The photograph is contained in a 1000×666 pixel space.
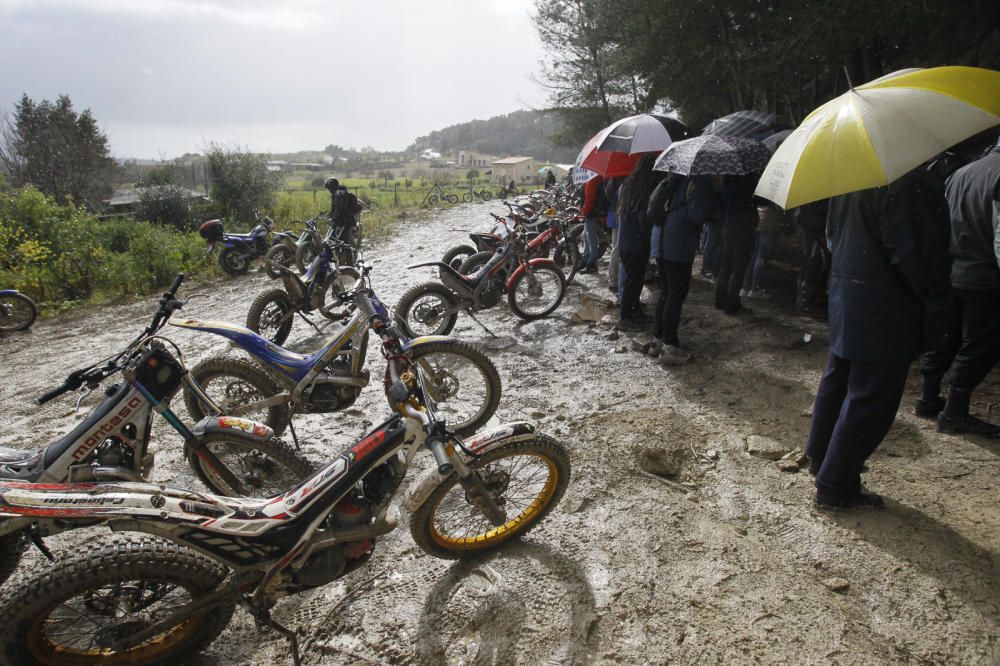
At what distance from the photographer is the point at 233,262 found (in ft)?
30.7

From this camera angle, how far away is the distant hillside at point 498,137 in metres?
101

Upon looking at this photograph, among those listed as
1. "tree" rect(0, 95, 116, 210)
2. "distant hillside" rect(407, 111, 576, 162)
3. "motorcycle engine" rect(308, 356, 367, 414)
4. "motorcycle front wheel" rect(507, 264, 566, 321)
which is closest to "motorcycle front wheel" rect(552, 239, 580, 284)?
"motorcycle front wheel" rect(507, 264, 566, 321)

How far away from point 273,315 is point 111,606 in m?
3.66

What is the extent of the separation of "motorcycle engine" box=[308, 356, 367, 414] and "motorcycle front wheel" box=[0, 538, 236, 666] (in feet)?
4.92

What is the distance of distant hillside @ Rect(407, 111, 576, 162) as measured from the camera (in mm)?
100688

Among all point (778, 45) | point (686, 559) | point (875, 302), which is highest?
point (778, 45)

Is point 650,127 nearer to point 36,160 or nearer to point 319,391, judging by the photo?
point 319,391

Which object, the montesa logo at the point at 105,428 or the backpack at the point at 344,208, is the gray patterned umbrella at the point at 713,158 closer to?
the montesa logo at the point at 105,428

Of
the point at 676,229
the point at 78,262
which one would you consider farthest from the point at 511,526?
the point at 78,262

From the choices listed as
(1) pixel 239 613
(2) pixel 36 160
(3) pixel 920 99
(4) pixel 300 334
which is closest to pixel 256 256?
(4) pixel 300 334

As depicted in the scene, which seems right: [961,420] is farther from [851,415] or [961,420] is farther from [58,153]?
[58,153]

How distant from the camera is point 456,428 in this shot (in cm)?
374

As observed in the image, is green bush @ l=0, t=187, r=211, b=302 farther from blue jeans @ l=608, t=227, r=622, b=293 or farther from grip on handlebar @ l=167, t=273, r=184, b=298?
blue jeans @ l=608, t=227, r=622, b=293

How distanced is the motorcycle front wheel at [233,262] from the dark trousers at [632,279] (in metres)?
7.01
